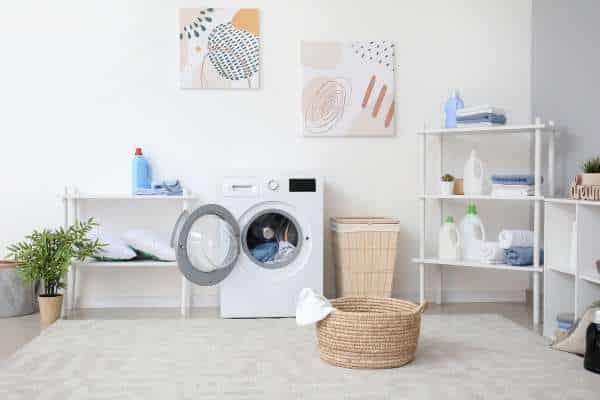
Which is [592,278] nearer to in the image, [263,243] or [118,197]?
[263,243]

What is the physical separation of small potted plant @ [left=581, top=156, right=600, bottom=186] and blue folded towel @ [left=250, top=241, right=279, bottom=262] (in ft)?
5.73

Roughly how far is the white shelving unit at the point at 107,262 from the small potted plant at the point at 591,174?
222cm

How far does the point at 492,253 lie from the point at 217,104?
1.96 metres

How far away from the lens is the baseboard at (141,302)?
171 inches

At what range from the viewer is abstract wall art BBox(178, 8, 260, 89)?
4352mm

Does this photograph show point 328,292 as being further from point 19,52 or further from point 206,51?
point 19,52

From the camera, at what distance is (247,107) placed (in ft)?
14.5

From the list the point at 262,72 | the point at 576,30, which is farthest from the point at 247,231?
the point at 576,30

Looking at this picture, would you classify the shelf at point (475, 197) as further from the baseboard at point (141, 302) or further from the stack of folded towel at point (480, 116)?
the baseboard at point (141, 302)

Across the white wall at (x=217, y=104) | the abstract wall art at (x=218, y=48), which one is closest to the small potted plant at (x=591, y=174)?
the white wall at (x=217, y=104)

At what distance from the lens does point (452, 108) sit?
14.1ft

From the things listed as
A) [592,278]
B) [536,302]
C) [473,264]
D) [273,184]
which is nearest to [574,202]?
[592,278]

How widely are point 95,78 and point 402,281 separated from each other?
2.41m

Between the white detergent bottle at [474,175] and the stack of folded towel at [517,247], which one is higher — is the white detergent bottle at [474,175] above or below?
above
